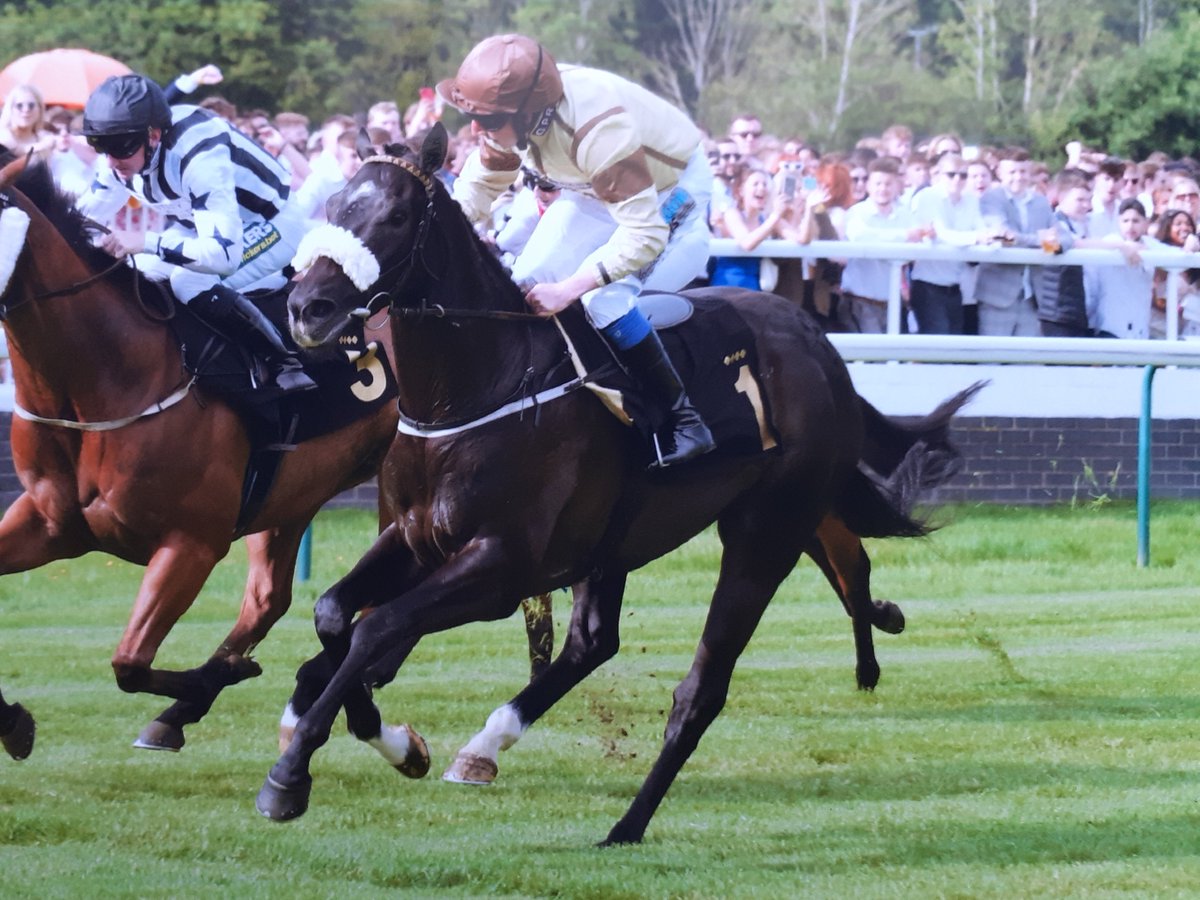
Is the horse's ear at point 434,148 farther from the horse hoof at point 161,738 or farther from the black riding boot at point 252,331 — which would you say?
the horse hoof at point 161,738

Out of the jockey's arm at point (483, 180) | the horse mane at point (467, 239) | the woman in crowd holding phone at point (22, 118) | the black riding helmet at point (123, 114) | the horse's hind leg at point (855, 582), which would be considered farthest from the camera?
the woman in crowd holding phone at point (22, 118)

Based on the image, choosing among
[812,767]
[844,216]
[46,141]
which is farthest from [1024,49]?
[812,767]

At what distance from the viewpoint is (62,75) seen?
16094 millimetres

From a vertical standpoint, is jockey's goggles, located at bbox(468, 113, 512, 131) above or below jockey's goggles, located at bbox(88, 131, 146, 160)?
above

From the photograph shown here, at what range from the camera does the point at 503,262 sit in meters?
5.59

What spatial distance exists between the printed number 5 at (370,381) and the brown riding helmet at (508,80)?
175 cm

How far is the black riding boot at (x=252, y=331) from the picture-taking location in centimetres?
643

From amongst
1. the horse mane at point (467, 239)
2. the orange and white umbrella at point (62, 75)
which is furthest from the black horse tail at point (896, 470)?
the orange and white umbrella at point (62, 75)

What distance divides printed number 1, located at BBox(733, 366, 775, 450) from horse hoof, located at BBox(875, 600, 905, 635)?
158 centimetres

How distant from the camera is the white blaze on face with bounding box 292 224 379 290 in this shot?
15.8ft

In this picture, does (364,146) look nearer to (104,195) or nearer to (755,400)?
(755,400)

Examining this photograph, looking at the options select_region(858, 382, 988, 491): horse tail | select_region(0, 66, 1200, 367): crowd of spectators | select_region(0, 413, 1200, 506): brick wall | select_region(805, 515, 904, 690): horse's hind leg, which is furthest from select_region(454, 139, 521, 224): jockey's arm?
select_region(0, 413, 1200, 506): brick wall

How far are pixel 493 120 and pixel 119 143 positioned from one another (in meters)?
1.47

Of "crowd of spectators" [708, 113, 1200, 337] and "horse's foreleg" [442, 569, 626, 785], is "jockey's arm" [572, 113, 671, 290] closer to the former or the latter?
"horse's foreleg" [442, 569, 626, 785]
